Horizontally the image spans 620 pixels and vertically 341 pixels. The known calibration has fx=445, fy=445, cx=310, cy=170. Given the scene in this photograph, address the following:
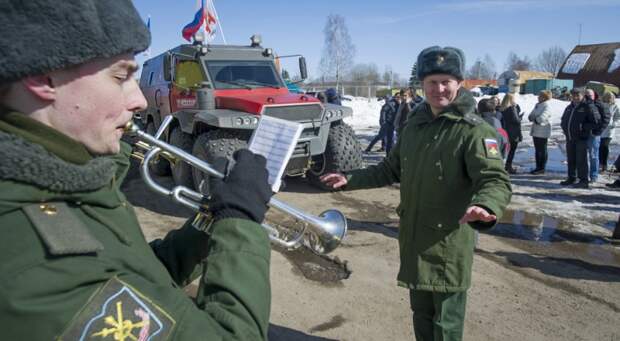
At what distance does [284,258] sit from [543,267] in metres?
2.57

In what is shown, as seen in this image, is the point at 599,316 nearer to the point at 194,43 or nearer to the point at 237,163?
the point at 237,163

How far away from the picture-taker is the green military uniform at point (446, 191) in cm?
233

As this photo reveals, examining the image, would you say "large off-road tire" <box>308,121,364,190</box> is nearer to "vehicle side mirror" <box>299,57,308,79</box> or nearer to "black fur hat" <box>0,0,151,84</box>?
"vehicle side mirror" <box>299,57,308,79</box>

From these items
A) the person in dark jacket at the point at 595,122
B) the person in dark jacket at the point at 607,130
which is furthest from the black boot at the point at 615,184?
the person in dark jacket at the point at 607,130

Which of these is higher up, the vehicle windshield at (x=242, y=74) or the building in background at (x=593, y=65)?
the building in background at (x=593, y=65)

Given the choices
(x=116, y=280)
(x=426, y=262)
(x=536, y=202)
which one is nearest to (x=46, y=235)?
(x=116, y=280)

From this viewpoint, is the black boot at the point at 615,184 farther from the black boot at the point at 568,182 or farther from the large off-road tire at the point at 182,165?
the large off-road tire at the point at 182,165

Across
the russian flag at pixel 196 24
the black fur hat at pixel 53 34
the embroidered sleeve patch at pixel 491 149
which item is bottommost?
the embroidered sleeve patch at pixel 491 149

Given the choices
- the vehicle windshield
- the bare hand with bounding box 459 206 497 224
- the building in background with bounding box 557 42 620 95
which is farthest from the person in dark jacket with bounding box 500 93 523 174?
the building in background with bounding box 557 42 620 95

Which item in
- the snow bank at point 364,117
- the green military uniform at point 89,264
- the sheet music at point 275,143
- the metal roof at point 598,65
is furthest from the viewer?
the metal roof at point 598,65

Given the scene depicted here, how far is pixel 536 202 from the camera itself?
6.79 m

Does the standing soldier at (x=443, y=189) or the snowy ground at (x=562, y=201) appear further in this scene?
the snowy ground at (x=562, y=201)

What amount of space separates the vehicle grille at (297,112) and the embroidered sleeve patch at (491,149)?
3.78m

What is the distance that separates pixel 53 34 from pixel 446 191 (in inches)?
79.1
